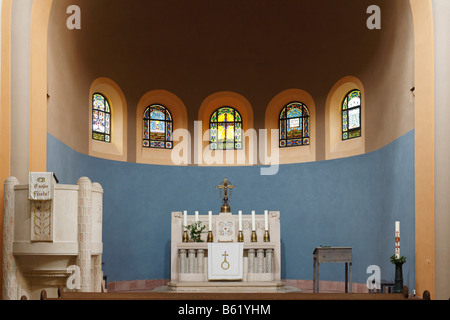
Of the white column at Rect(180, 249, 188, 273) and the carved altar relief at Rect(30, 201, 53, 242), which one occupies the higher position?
the carved altar relief at Rect(30, 201, 53, 242)

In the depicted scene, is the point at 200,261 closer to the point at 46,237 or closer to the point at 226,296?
the point at 46,237

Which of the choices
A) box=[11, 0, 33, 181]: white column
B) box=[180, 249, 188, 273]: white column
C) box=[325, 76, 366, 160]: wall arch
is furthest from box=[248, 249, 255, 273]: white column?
box=[11, 0, 33, 181]: white column

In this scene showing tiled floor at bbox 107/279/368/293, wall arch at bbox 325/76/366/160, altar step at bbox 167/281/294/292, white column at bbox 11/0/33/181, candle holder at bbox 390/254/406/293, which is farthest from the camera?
wall arch at bbox 325/76/366/160

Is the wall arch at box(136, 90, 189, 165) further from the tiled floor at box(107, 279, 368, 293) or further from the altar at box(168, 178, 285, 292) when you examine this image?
the tiled floor at box(107, 279, 368, 293)

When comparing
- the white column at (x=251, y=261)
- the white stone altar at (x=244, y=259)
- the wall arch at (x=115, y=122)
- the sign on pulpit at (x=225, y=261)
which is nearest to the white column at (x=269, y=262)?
the white stone altar at (x=244, y=259)

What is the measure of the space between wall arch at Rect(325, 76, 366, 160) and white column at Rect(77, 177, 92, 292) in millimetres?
7664

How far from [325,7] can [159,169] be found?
19.2ft

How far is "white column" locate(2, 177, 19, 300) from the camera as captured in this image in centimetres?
787

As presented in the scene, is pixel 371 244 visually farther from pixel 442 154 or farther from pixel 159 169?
pixel 159 169

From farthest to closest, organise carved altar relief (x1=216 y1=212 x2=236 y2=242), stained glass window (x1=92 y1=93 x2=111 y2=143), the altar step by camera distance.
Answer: stained glass window (x1=92 y1=93 x2=111 y2=143) → carved altar relief (x1=216 y1=212 x2=236 y2=242) → the altar step

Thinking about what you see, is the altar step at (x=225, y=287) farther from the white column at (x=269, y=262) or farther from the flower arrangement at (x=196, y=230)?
the flower arrangement at (x=196, y=230)

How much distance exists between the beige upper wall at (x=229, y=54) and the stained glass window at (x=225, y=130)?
2.01 feet

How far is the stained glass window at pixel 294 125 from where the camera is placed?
15109 millimetres

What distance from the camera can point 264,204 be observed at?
583 inches
